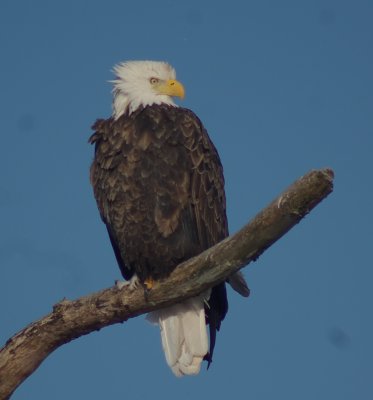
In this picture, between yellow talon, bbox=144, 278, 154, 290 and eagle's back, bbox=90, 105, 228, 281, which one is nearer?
yellow talon, bbox=144, 278, 154, 290

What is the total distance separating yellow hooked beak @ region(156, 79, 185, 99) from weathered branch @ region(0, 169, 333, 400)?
162 centimetres

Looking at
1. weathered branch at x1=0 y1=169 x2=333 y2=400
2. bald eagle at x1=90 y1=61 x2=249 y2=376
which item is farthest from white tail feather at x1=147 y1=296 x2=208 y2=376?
weathered branch at x1=0 y1=169 x2=333 y2=400

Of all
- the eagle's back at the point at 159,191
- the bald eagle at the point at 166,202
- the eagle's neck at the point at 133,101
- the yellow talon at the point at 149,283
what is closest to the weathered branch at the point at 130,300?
the yellow talon at the point at 149,283

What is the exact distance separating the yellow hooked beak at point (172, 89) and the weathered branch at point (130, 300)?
1.62 m

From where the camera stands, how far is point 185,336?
240 inches

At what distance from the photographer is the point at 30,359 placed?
16.7 feet

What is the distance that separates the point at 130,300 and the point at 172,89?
5.88 ft

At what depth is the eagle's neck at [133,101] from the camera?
20.4 ft

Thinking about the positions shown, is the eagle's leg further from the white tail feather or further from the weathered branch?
the white tail feather

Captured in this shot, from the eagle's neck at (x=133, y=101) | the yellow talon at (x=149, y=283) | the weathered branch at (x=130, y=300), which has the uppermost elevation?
the eagle's neck at (x=133, y=101)

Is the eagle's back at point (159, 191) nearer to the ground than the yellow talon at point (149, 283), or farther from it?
farther from it

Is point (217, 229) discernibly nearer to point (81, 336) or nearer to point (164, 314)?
point (164, 314)

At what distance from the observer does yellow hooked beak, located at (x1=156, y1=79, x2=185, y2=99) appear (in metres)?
6.41

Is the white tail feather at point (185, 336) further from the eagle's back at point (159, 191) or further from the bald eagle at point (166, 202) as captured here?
the eagle's back at point (159, 191)
